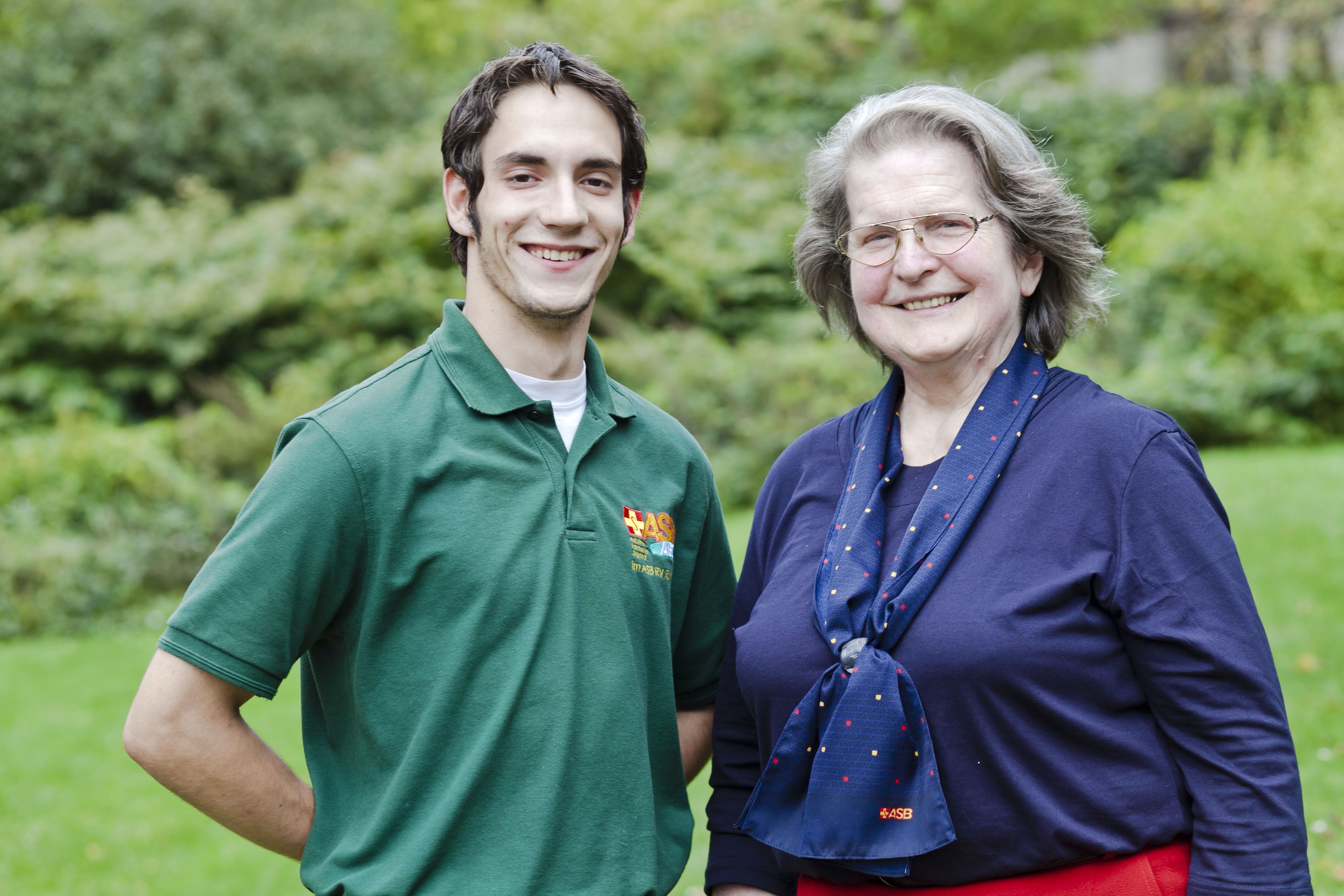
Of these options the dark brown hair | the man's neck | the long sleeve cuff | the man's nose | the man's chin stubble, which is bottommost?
the long sleeve cuff

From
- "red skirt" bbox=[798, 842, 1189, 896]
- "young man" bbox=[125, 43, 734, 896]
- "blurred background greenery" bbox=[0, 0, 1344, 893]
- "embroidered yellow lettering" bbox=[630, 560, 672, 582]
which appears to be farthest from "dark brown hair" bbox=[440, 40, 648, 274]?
"blurred background greenery" bbox=[0, 0, 1344, 893]

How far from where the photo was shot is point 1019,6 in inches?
795

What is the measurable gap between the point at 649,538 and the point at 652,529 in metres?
0.02

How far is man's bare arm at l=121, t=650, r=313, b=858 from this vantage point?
207 centimetres

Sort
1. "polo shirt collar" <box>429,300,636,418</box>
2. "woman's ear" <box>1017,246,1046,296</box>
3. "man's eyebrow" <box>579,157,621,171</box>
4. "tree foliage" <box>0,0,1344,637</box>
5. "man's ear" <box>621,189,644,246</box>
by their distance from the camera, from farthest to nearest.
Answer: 1. "tree foliage" <box>0,0,1344,637</box>
2. "man's ear" <box>621,189,644,246</box>
3. "woman's ear" <box>1017,246,1046,296</box>
4. "man's eyebrow" <box>579,157,621,171</box>
5. "polo shirt collar" <box>429,300,636,418</box>

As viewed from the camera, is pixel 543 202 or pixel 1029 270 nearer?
pixel 543 202

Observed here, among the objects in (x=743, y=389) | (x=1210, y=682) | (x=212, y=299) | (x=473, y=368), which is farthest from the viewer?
(x=212, y=299)

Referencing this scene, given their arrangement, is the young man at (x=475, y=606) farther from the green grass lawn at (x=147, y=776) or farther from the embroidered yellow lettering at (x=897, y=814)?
→ the green grass lawn at (x=147, y=776)

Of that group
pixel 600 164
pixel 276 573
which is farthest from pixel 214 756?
pixel 600 164

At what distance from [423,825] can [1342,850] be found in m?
3.53

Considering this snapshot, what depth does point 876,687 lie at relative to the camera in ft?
6.82

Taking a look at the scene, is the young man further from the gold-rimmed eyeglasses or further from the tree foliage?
the tree foliage

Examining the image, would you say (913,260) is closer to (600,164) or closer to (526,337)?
(600,164)

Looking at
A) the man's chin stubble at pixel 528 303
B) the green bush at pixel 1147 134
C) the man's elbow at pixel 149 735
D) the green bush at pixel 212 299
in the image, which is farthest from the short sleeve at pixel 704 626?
the green bush at pixel 1147 134
